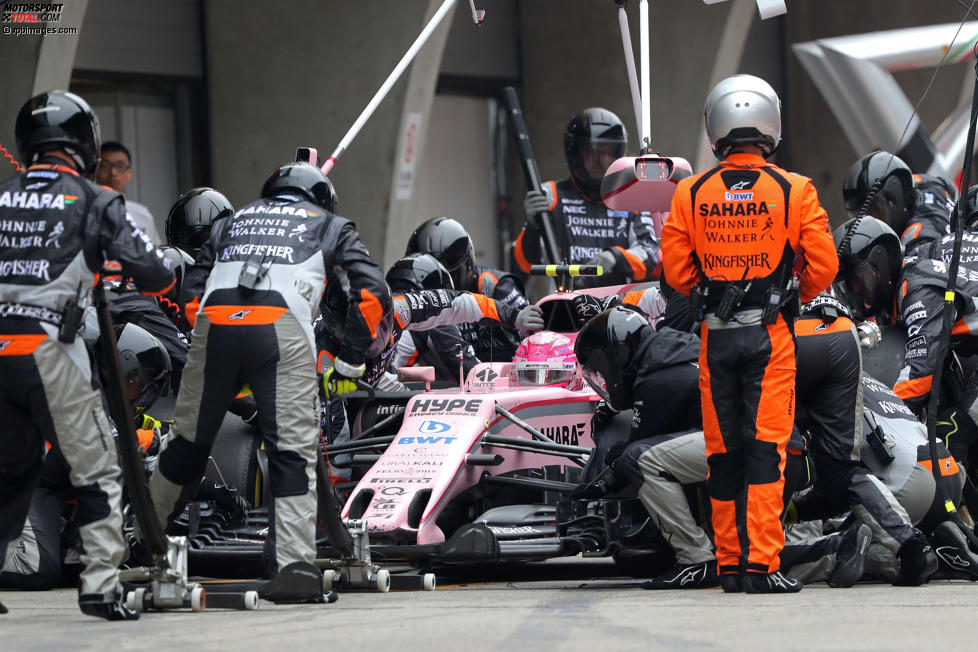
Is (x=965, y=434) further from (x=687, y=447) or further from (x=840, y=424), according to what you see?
(x=687, y=447)

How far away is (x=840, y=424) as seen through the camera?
6.89 meters

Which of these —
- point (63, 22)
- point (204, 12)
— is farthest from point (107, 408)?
point (204, 12)

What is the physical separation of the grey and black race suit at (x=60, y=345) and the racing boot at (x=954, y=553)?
3.60m

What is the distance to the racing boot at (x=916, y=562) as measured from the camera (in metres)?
6.57

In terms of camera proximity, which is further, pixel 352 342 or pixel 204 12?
pixel 204 12

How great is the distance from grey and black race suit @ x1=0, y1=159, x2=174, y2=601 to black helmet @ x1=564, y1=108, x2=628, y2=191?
5.08 meters

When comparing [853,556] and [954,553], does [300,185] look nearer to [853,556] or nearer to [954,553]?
[853,556]

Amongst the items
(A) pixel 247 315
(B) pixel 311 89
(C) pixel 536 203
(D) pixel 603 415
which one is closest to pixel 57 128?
(A) pixel 247 315

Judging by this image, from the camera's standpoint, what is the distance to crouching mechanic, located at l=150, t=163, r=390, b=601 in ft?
20.0

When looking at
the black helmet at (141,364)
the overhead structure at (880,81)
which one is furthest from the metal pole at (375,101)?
the overhead structure at (880,81)

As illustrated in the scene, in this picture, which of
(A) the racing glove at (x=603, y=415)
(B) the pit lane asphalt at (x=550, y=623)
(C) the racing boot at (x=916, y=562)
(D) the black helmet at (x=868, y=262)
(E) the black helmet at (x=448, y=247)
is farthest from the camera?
(E) the black helmet at (x=448, y=247)

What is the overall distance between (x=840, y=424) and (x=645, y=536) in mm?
994

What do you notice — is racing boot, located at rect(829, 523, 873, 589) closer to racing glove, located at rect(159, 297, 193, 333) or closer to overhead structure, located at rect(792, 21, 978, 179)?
racing glove, located at rect(159, 297, 193, 333)

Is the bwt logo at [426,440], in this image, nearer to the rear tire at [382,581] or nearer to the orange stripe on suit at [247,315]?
the rear tire at [382,581]
